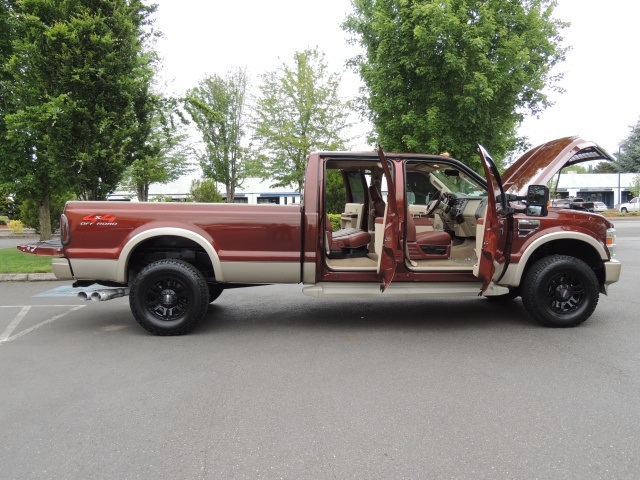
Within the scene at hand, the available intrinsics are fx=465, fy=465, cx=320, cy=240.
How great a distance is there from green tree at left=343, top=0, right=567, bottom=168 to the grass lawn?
31.0 ft

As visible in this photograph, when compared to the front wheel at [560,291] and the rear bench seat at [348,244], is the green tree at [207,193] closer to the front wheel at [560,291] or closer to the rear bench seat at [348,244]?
the rear bench seat at [348,244]

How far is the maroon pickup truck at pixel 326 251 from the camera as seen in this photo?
5.07m

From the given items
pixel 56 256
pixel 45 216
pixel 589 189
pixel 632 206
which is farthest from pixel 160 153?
pixel 589 189

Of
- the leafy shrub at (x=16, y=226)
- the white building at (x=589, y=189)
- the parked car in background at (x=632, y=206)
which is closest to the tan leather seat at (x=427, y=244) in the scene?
the leafy shrub at (x=16, y=226)

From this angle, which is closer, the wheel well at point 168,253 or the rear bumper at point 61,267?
the rear bumper at point 61,267

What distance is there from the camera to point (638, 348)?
4668 mm

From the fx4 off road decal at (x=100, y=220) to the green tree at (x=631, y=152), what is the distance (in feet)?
189

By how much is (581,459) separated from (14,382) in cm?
424

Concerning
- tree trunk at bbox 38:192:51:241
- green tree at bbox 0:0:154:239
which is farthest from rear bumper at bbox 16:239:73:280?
tree trunk at bbox 38:192:51:241

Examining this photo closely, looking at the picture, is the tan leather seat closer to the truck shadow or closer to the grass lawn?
the truck shadow

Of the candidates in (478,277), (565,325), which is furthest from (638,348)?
(478,277)

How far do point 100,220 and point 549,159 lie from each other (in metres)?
5.17

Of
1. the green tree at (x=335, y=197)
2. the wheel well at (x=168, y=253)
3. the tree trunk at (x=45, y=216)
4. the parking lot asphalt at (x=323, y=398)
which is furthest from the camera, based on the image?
the green tree at (x=335, y=197)

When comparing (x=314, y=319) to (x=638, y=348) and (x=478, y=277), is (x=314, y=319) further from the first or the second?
(x=638, y=348)
